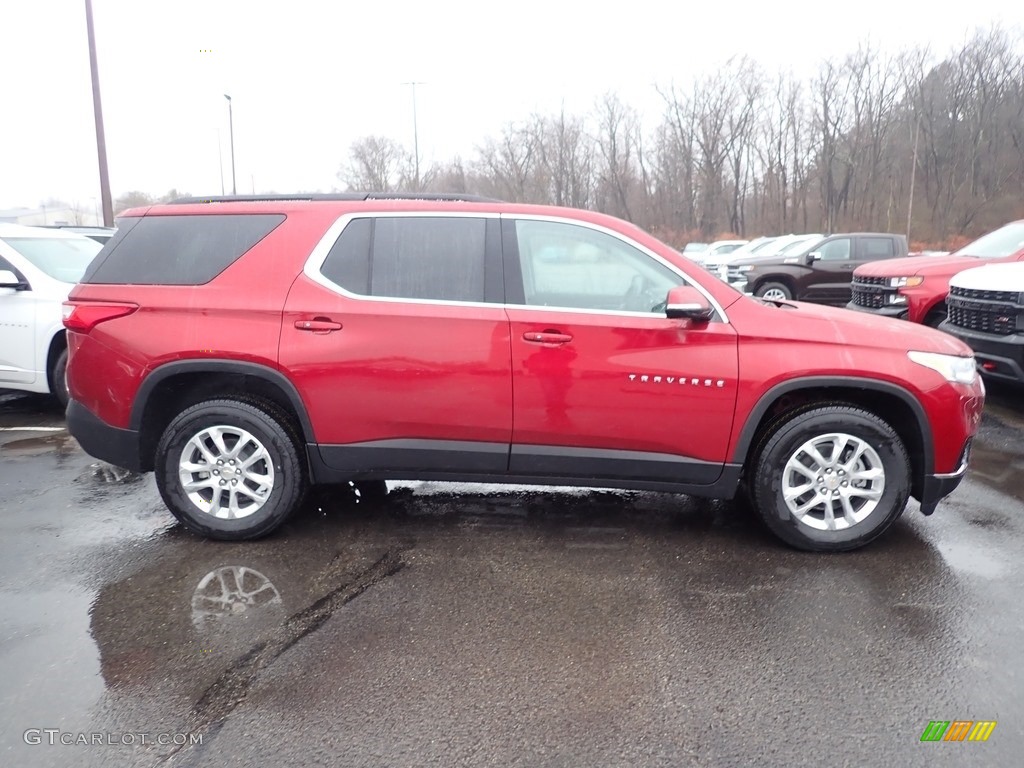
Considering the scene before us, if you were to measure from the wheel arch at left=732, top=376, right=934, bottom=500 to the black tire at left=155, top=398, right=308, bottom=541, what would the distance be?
7.94ft

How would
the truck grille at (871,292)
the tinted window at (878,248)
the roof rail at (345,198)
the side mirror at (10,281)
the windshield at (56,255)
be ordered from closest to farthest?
1. the roof rail at (345,198)
2. the side mirror at (10,281)
3. the windshield at (56,255)
4. the truck grille at (871,292)
5. the tinted window at (878,248)

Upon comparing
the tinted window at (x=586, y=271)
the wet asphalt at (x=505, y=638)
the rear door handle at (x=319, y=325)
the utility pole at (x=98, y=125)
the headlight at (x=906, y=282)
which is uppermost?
the utility pole at (x=98, y=125)

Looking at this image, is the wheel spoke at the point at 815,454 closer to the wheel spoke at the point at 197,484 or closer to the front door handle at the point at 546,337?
the front door handle at the point at 546,337

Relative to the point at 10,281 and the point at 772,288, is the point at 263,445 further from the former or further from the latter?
the point at 772,288

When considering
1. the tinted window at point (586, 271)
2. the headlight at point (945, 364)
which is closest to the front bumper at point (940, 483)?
the headlight at point (945, 364)

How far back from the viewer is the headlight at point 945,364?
3.75 metres

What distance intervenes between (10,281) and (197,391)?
3.74m

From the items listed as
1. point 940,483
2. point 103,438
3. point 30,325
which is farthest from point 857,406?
point 30,325

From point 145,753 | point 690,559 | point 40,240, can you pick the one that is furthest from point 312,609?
point 40,240

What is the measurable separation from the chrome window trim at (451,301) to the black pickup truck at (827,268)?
11.7 metres

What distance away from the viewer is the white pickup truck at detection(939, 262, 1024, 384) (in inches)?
245

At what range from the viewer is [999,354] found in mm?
6371

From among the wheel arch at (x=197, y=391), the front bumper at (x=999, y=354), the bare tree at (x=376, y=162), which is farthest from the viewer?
the bare tree at (x=376, y=162)

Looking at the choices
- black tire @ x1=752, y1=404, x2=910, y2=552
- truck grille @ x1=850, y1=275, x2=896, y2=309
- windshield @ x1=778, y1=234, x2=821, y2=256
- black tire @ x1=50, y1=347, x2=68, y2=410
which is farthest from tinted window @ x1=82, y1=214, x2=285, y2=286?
windshield @ x1=778, y1=234, x2=821, y2=256
